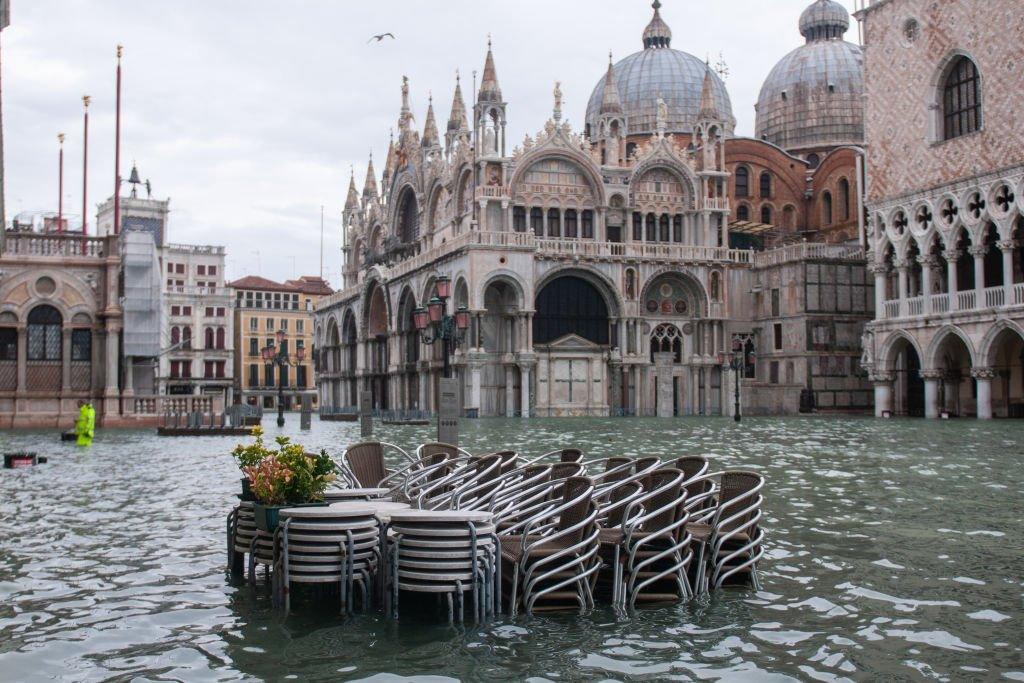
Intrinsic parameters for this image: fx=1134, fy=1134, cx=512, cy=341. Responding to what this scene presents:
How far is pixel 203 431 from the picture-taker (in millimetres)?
36125

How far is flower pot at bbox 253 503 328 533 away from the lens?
878cm

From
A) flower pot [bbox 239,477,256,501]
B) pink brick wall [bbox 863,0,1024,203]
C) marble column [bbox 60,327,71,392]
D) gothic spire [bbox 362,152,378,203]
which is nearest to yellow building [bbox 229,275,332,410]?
gothic spire [bbox 362,152,378,203]

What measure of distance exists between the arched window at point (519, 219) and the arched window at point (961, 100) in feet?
65.0

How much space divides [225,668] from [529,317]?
4570cm

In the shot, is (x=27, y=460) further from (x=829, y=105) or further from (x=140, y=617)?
(x=829, y=105)

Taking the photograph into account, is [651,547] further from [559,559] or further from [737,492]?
[737,492]

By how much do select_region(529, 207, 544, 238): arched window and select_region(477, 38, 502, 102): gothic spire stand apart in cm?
569

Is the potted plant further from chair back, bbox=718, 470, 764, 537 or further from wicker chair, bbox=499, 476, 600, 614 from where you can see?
chair back, bbox=718, 470, 764, 537

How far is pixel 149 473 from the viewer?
20141mm

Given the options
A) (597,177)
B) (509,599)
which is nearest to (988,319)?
(597,177)

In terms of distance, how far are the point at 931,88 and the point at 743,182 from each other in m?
23.2

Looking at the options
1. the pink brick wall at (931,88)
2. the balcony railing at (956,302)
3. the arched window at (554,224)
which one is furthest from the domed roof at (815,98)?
the balcony railing at (956,302)

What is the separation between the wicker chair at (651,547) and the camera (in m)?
8.79

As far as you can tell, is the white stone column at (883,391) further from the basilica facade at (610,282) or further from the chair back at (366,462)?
the chair back at (366,462)
